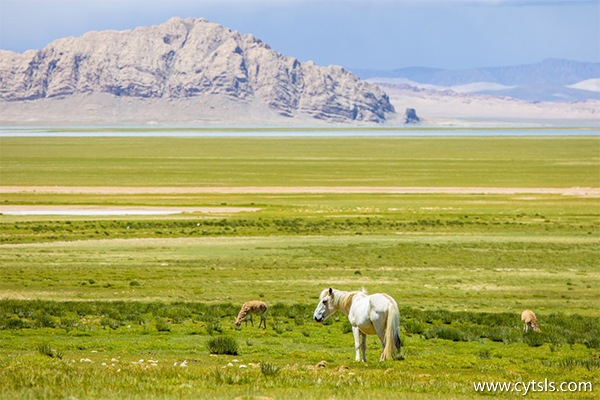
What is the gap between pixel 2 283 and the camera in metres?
27.5

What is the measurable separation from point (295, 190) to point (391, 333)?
58.7 metres

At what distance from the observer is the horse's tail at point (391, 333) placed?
48.5ft

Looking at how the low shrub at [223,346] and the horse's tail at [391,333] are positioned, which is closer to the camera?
the horse's tail at [391,333]

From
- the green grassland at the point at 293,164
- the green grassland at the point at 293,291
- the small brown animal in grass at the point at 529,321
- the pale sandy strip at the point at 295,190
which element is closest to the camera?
the green grassland at the point at 293,291

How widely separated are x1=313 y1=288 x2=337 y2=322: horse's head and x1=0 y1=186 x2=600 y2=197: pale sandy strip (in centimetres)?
5528

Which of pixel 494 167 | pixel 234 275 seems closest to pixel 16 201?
pixel 234 275

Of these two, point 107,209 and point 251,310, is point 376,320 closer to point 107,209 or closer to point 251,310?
point 251,310

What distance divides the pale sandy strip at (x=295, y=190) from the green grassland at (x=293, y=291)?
10.4 feet

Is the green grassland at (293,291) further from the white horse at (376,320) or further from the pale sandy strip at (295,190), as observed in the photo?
the pale sandy strip at (295,190)

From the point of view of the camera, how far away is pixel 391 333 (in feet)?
49.1

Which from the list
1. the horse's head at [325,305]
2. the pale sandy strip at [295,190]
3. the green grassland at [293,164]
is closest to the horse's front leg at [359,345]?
the horse's head at [325,305]

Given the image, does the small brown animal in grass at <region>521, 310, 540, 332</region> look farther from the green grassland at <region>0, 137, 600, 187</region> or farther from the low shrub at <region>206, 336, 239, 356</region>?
the green grassland at <region>0, 137, 600, 187</region>

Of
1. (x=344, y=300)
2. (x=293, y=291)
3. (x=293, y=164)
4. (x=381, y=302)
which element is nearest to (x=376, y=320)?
(x=381, y=302)

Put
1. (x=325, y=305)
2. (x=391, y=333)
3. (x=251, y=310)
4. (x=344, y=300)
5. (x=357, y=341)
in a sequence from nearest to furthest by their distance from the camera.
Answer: (x=391, y=333) → (x=357, y=341) → (x=344, y=300) → (x=325, y=305) → (x=251, y=310)
